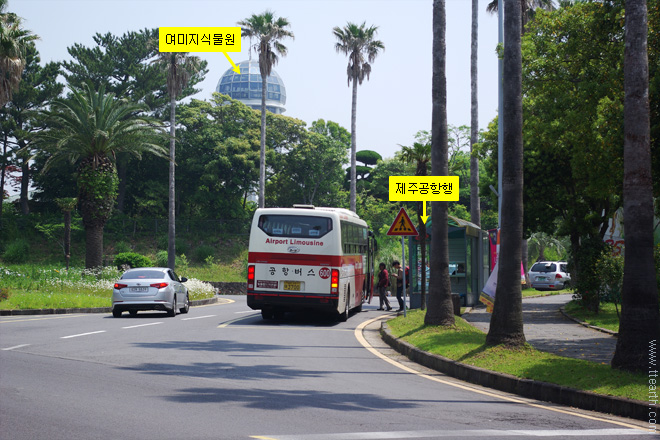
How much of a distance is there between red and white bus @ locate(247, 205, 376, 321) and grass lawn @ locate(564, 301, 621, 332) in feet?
23.1

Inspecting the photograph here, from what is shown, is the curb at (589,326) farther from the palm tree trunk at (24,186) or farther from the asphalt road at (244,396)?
the palm tree trunk at (24,186)

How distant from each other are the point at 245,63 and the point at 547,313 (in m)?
91.0

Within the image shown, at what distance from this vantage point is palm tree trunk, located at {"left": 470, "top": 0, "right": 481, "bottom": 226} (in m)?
39.5

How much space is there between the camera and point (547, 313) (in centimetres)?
2459

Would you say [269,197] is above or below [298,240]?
above

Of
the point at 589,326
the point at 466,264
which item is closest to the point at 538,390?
the point at 589,326

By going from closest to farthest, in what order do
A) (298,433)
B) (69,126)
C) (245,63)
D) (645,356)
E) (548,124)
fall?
(298,433) → (645,356) → (548,124) → (69,126) → (245,63)

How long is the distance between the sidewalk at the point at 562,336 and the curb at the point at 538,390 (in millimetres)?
2246

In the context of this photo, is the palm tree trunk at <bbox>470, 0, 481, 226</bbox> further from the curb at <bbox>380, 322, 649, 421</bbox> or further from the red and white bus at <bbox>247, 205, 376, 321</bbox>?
the curb at <bbox>380, 322, 649, 421</bbox>

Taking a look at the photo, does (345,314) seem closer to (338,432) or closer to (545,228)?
(545,228)

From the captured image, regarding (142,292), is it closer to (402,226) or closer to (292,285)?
(292,285)

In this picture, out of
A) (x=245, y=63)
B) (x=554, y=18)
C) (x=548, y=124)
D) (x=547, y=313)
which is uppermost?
(x=245, y=63)

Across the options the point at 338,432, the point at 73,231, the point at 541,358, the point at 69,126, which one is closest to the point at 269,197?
the point at 73,231

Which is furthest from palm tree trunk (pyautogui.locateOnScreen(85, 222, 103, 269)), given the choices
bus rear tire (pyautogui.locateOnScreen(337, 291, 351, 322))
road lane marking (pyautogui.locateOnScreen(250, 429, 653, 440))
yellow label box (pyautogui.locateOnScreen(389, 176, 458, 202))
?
road lane marking (pyautogui.locateOnScreen(250, 429, 653, 440))
